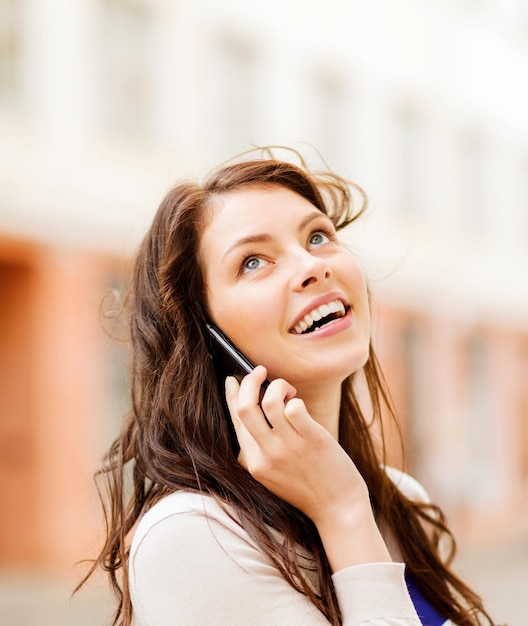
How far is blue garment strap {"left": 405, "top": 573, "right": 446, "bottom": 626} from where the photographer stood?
2.04 meters

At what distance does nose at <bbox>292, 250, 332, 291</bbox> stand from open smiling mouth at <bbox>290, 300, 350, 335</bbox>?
49 mm

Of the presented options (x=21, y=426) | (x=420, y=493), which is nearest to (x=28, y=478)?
(x=21, y=426)

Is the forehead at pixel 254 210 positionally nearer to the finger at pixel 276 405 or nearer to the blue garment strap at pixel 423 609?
the finger at pixel 276 405

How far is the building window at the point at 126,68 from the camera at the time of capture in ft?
38.4

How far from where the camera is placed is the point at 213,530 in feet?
5.70

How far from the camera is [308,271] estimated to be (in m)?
1.92

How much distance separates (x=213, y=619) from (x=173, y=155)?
36.0 feet

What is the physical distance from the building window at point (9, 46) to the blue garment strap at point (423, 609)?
954 cm

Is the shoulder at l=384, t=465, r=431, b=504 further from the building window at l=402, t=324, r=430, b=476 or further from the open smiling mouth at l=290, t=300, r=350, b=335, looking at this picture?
the building window at l=402, t=324, r=430, b=476

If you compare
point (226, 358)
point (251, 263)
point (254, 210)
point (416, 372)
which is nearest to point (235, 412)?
point (226, 358)

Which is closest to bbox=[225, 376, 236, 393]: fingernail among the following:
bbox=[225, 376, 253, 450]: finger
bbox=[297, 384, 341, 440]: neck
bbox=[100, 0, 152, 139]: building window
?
bbox=[225, 376, 253, 450]: finger

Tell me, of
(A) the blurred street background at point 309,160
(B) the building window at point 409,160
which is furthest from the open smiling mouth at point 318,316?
(B) the building window at point 409,160

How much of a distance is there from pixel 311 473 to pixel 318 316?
11.8 inches

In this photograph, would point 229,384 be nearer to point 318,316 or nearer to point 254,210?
point 318,316
